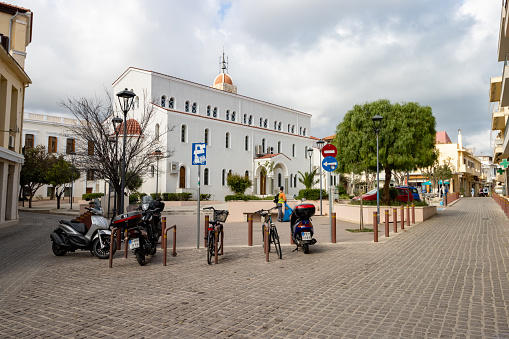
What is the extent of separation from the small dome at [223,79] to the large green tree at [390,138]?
1410 inches

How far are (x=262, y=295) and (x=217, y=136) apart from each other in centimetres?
4036

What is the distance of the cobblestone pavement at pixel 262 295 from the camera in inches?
177

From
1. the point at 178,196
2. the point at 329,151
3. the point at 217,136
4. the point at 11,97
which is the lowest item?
the point at 178,196

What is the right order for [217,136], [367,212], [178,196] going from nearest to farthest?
[367,212], [178,196], [217,136]

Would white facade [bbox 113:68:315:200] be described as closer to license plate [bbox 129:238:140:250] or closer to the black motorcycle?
the black motorcycle

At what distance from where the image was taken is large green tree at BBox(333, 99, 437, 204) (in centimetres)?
1966

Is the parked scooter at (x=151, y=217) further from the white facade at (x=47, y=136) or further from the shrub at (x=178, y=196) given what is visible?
the white facade at (x=47, y=136)

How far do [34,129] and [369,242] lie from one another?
5276 centimetres

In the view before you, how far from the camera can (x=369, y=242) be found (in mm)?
11805

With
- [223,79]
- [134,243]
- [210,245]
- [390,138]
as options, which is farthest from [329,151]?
[223,79]

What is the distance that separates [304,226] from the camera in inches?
382

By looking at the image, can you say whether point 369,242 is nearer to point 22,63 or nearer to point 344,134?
point 344,134

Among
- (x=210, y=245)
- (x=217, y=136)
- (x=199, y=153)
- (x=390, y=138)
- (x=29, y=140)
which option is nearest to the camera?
(x=210, y=245)

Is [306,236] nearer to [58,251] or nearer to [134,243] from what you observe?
[134,243]
